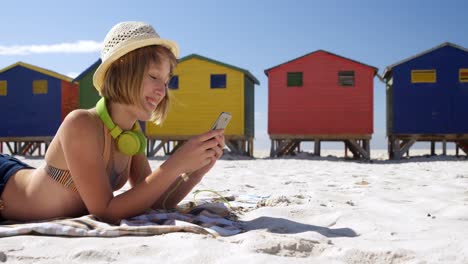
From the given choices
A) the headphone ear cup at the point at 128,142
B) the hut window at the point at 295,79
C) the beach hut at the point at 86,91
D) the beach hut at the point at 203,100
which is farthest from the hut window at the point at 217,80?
the headphone ear cup at the point at 128,142

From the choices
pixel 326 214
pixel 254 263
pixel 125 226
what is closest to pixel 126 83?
pixel 125 226

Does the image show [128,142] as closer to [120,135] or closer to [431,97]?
[120,135]

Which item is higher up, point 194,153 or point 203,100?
point 203,100

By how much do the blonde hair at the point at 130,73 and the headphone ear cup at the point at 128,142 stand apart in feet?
0.65

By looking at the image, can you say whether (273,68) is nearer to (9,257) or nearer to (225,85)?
(225,85)

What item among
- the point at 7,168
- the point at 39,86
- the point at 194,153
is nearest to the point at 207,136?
the point at 194,153

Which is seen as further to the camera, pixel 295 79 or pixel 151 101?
pixel 295 79

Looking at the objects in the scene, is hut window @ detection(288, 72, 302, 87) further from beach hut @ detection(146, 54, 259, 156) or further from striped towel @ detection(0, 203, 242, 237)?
striped towel @ detection(0, 203, 242, 237)

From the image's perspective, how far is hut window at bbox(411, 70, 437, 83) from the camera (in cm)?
1527

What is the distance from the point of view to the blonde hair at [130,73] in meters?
2.65

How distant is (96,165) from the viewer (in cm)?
260

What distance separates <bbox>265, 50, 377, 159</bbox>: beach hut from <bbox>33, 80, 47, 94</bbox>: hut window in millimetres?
8647

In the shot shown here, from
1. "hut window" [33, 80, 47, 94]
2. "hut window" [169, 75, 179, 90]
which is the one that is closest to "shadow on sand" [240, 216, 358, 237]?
"hut window" [169, 75, 179, 90]

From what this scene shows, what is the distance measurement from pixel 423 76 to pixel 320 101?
3473 mm
